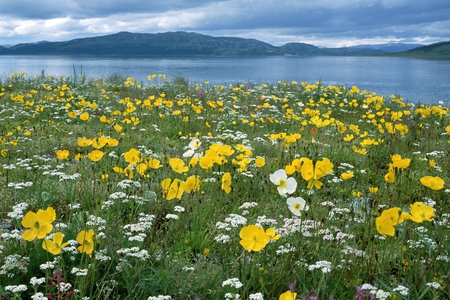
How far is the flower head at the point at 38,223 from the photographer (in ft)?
6.25

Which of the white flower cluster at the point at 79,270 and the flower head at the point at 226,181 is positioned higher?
the flower head at the point at 226,181

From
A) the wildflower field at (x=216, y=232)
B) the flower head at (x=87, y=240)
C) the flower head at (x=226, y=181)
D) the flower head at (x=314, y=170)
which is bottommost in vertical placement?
the wildflower field at (x=216, y=232)

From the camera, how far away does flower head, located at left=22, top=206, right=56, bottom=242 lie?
1.90 meters

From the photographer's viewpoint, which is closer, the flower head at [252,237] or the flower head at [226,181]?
the flower head at [252,237]

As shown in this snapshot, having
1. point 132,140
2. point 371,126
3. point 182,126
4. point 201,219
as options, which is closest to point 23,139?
point 132,140

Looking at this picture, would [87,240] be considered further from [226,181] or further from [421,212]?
[421,212]

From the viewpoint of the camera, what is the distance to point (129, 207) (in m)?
3.58

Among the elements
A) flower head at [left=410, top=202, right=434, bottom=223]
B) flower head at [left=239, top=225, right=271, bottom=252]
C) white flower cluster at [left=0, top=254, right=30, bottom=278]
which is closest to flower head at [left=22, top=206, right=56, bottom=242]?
white flower cluster at [left=0, top=254, right=30, bottom=278]

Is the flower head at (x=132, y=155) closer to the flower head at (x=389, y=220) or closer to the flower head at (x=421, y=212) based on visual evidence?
the flower head at (x=389, y=220)

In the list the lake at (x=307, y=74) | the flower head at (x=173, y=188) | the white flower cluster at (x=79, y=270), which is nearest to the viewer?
the white flower cluster at (x=79, y=270)

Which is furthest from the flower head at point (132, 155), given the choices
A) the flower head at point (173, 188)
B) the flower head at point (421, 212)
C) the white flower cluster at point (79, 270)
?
the flower head at point (421, 212)

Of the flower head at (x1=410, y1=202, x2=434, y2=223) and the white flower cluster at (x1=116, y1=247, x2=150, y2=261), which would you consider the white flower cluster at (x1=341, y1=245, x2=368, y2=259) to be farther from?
the white flower cluster at (x1=116, y1=247, x2=150, y2=261)

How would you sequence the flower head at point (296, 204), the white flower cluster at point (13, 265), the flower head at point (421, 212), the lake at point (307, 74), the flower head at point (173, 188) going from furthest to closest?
the lake at point (307, 74), the flower head at point (173, 188), the flower head at point (296, 204), the flower head at point (421, 212), the white flower cluster at point (13, 265)

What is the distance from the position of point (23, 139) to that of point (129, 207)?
10.3 feet
